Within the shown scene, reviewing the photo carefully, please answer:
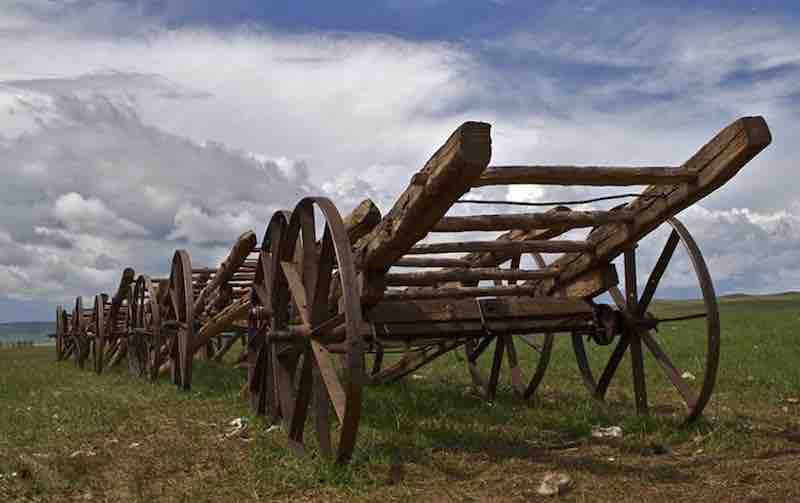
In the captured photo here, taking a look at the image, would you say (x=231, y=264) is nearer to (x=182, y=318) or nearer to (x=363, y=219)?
(x=182, y=318)

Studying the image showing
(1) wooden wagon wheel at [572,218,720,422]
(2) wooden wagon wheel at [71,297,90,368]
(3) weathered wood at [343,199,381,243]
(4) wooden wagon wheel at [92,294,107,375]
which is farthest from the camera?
(2) wooden wagon wheel at [71,297,90,368]

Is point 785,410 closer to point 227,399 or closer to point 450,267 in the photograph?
point 450,267

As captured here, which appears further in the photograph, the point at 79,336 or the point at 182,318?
the point at 79,336

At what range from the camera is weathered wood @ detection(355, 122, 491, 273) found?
13.8 ft

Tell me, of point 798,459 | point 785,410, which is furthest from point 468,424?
point 785,410

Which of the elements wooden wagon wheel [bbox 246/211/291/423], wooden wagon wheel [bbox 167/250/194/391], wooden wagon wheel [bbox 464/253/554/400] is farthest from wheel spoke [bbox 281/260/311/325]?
wooden wagon wheel [bbox 167/250/194/391]

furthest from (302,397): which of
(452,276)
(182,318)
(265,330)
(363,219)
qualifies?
(182,318)

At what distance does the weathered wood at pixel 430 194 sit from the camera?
4215 millimetres

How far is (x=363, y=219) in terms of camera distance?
610 centimetres

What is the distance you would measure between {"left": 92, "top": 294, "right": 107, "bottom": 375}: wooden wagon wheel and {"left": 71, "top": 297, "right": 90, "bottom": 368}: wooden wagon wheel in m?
1.41

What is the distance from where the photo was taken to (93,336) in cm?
1636

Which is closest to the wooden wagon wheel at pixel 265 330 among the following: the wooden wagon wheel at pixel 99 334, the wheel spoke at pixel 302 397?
the wheel spoke at pixel 302 397

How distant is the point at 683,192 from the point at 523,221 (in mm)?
1327

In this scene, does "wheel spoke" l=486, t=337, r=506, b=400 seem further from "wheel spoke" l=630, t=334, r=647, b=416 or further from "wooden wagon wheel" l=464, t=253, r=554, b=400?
"wheel spoke" l=630, t=334, r=647, b=416
